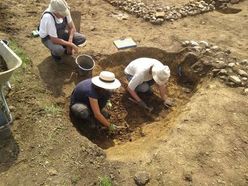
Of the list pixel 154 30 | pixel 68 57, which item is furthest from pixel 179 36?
pixel 68 57

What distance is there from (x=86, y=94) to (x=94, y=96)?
13 centimetres

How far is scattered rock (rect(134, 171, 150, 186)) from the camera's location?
4.83 meters

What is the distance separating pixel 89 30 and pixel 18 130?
2.92 m

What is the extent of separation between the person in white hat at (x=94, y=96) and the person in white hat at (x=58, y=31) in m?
1.05

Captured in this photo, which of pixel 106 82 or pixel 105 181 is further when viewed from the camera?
pixel 106 82

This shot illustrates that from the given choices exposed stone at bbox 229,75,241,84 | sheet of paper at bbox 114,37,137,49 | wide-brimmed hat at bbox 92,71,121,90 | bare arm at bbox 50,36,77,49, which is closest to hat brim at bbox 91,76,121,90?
wide-brimmed hat at bbox 92,71,121,90

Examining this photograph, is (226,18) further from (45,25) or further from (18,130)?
(18,130)

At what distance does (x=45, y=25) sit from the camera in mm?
6137

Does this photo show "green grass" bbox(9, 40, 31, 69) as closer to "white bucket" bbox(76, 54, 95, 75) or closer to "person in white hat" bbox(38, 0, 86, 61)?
"person in white hat" bbox(38, 0, 86, 61)

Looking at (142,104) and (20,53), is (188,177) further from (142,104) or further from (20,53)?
(20,53)

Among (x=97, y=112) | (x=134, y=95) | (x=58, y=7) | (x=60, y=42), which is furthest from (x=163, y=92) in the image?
(x=58, y=7)

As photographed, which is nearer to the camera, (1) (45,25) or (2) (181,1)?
(1) (45,25)

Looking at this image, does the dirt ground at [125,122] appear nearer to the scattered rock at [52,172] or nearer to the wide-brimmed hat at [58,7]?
the scattered rock at [52,172]

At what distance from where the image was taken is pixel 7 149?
5.08m
